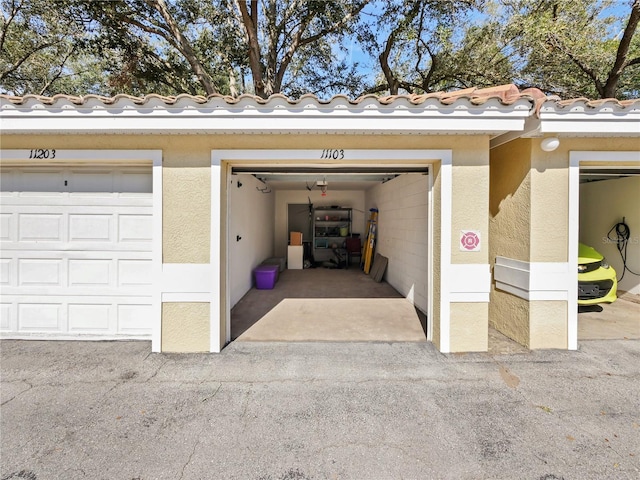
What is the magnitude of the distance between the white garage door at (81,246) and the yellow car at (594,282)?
6555 millimetres

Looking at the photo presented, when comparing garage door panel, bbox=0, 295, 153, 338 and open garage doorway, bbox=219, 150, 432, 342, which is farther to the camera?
open garage doorway, bbox=219, 150, 432, 342

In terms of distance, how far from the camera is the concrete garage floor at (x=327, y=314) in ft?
12.4

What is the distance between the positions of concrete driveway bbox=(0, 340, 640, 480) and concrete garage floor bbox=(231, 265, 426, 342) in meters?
0.47

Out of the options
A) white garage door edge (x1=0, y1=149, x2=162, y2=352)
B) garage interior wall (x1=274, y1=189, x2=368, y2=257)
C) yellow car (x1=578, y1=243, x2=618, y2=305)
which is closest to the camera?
white garage door edge (x1=0, y1=149, x2=162, y2=352)

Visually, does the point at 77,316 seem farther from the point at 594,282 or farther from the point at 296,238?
the point at 594,282

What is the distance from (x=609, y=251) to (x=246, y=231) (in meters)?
7.84

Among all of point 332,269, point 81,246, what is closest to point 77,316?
point 81,246

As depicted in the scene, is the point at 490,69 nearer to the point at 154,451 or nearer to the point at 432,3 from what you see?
the point at 432,3

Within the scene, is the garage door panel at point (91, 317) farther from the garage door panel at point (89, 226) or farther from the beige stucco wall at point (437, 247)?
the beige stucco wall at point (437, 247)

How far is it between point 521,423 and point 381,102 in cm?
313

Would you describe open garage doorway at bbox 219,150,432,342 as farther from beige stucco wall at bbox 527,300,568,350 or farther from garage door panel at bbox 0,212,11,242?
garage door panel at bbox 0,212,11,242

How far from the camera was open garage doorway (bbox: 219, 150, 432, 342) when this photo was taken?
3.74 metres

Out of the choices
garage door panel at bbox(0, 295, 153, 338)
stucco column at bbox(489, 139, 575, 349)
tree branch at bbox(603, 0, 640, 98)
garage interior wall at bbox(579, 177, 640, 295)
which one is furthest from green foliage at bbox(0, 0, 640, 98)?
garage door panel at bbox(0, 295, 153, 338)

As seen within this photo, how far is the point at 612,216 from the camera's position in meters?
5.60
